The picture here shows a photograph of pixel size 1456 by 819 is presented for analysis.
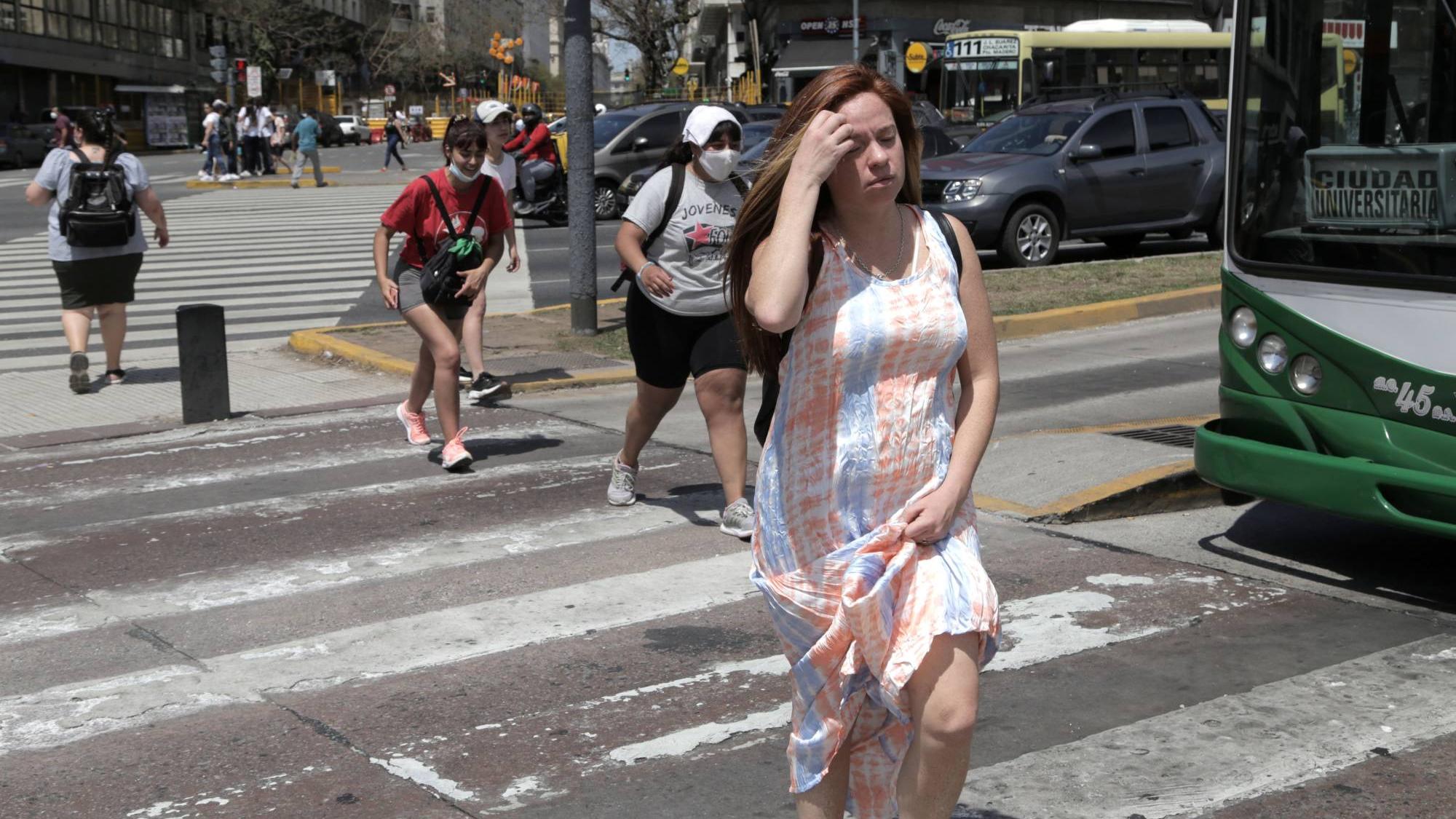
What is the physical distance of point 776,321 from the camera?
298cm

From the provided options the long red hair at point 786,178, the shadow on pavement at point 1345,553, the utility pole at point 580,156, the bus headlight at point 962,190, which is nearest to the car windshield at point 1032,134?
the bus headlight at point 962,190

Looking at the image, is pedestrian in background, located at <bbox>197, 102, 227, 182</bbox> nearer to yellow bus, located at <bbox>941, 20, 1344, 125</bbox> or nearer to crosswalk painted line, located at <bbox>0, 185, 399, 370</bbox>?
crosswalk painted line, located at <bbox>0, 185, 399, 370</bbox>

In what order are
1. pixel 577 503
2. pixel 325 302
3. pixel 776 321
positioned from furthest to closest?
pixel 325 302 < pixel 577 503 < pixel 776 321

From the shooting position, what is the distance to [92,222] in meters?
10.4

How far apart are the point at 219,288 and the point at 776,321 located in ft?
49.6

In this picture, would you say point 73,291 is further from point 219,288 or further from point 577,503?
point 219,288

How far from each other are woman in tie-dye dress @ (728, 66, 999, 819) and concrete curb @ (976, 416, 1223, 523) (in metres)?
3.85

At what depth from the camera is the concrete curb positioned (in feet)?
22.6

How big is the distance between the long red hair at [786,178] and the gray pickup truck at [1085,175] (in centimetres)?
1292

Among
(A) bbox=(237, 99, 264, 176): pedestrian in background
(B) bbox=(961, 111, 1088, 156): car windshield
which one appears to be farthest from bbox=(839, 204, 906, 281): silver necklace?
(A) bbox=(237, 99, 264, 176): pedestrian in background

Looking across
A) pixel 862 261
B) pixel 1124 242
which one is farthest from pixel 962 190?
pixel 862 261

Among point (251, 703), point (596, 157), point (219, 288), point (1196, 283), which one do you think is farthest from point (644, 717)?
point (596, 157)

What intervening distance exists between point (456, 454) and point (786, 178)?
5.21 m

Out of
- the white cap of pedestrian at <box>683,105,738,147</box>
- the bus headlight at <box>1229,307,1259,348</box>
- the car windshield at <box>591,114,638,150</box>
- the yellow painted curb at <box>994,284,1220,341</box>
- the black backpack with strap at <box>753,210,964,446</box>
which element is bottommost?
the yellow painted curb at <box>994,284,1220,341</box>
